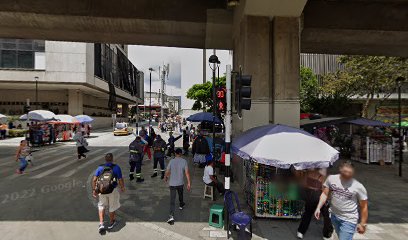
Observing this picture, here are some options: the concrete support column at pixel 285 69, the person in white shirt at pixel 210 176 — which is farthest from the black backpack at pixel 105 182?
the concrete support column at pixel 285 69

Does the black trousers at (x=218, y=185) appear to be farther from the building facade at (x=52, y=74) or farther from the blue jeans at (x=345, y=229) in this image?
the building facade at (x=52, y=74)

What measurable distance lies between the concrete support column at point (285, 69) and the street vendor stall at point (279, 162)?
2554 mm

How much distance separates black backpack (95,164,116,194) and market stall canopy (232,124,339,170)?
3.07 metres

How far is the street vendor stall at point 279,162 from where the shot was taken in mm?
5758

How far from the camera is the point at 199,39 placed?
44.6 feet

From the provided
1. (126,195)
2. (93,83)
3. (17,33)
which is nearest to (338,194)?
(126,195)

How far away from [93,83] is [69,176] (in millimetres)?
33504

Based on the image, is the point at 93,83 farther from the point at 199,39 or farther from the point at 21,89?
the point at 199,39

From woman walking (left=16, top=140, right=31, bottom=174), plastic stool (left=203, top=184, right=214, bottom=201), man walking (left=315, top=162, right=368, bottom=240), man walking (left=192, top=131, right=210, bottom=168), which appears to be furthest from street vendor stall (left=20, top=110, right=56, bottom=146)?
man walking (left=315, top=162, right=368, bottom=240)

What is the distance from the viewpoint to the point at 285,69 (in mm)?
9320

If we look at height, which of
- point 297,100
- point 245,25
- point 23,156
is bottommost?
point 23,156

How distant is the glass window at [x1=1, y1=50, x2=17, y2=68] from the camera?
122 ft

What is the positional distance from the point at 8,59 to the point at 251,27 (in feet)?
134

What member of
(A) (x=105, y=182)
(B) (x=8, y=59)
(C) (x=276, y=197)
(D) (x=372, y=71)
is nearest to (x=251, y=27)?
(C) (x=276, y=197)
